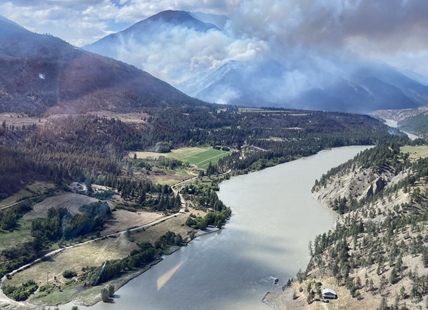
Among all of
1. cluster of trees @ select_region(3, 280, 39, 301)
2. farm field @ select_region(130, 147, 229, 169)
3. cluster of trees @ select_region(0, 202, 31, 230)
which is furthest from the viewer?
farm field @ select_region(130, 147, 229, 169)

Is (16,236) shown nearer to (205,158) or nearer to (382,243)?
(382,243)

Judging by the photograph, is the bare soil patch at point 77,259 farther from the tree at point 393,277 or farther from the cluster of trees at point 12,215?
the tree at point 393,277

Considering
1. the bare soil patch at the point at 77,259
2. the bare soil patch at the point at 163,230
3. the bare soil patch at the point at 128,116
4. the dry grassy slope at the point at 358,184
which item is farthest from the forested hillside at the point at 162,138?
the dry grassy slope at the point at 358,184

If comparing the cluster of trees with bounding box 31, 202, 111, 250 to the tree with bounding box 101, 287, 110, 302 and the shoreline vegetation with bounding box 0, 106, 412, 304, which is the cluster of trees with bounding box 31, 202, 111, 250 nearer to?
the shoreline vegetation with bounding box 0, 106, 412, 304

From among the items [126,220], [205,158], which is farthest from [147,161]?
[126,220]

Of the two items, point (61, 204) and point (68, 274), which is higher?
point (61, 204)

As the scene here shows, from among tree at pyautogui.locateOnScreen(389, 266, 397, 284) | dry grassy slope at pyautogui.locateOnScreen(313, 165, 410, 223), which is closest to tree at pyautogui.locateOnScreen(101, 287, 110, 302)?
tree at pyautogui.locateOnScreen(389, 266, 397, 284)
